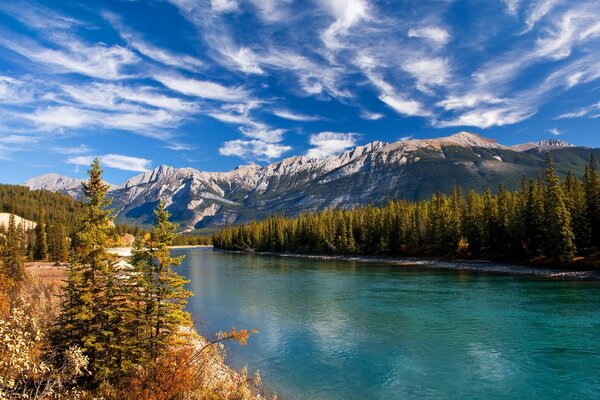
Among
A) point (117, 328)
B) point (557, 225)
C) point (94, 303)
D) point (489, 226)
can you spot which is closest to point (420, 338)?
point (117, 328)

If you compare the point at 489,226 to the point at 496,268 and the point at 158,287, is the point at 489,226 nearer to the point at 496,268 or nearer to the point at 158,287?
the point at 496,268

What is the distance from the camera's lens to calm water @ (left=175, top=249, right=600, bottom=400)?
25.8 metres

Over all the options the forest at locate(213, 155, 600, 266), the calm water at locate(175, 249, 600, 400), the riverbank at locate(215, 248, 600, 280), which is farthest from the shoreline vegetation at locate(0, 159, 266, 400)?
the forest at locate(213, 155, 600, 266)

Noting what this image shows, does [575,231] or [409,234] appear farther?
[409,234]

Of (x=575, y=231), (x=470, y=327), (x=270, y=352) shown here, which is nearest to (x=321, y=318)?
(x=270, y=352)

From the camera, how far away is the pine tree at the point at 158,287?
2142cm

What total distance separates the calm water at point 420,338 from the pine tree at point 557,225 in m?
15.7

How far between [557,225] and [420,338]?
6129 centimetres

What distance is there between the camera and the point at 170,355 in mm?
18766

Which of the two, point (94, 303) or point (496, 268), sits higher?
point (94, 303)

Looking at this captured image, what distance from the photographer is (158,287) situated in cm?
2233

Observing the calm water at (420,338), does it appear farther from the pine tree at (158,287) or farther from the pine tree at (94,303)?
the pine tree at (94,303)

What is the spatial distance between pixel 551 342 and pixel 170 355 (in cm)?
3282

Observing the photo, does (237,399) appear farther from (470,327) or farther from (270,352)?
(470,327)
